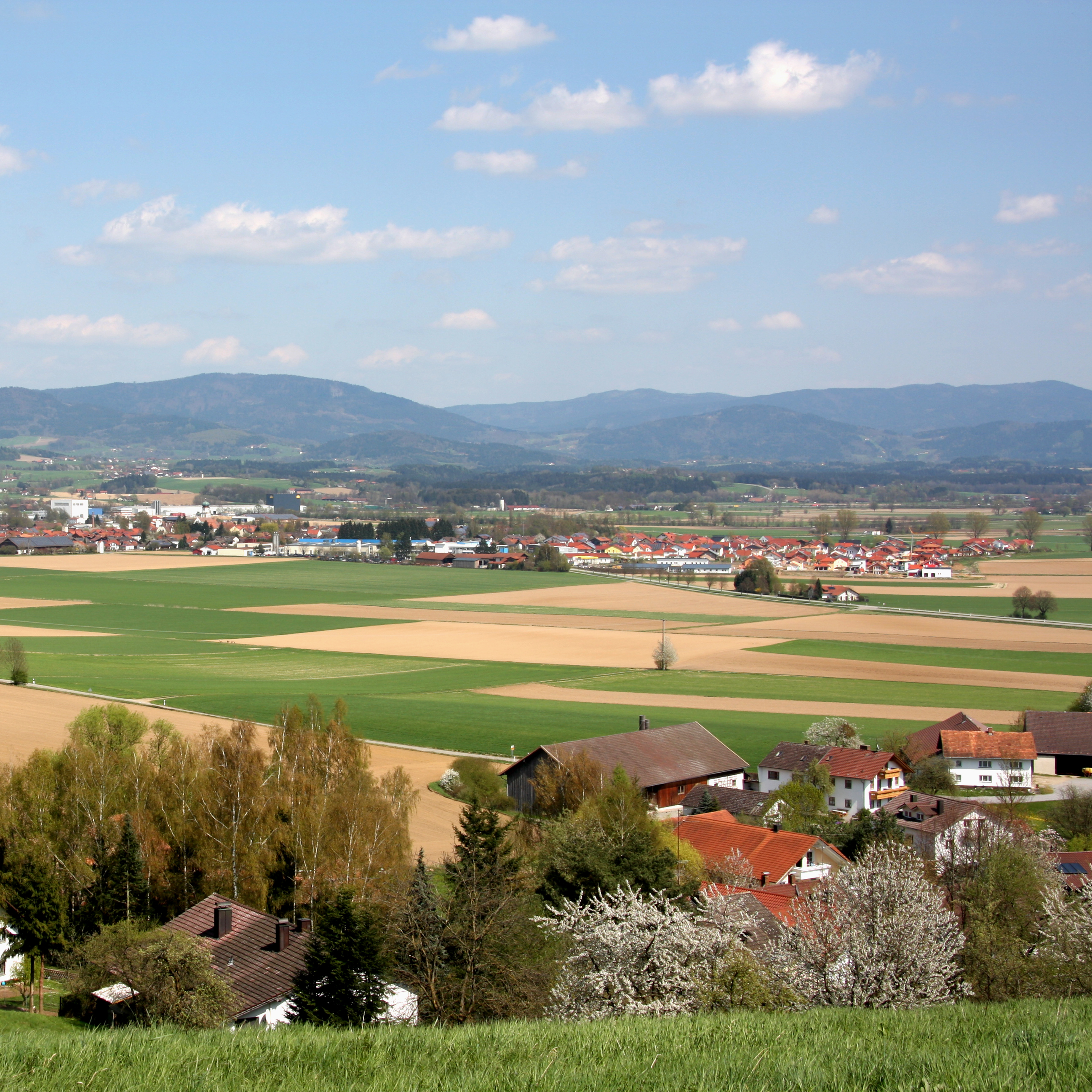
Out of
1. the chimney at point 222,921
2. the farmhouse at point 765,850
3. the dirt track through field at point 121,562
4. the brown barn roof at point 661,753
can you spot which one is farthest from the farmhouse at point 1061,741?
the dirt track through field at point 121,562

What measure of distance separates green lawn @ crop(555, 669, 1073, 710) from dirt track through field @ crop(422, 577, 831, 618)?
1098 inches

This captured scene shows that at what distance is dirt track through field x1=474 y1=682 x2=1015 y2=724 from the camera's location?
158 ft

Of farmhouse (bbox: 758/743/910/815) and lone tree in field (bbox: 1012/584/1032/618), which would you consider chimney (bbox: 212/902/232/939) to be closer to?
farmhouse (bbox: 758/743/910/815)

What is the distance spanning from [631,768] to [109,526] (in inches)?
6324

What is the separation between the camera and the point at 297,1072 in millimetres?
7773

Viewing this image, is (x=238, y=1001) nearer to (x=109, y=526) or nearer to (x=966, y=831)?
(x=966, y=831)

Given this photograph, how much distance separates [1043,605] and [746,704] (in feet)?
145

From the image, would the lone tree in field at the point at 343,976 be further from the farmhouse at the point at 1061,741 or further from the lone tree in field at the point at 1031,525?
the lone tree in field at the point at 1031,525

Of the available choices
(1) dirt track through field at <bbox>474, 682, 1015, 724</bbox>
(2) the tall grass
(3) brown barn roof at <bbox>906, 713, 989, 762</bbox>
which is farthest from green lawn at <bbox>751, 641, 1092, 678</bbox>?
(2) the tall grass

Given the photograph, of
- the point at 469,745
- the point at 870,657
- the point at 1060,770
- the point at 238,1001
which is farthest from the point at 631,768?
the point at 870,657

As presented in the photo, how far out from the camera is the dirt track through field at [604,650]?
2309 inches

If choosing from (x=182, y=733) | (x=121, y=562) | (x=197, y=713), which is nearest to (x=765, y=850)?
(x=182, y=733)

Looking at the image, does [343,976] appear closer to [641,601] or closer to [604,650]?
[604,650]

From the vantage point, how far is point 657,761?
3712cm
